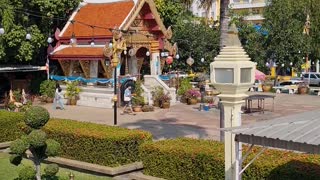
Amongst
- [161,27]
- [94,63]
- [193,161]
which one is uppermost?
[161,27]

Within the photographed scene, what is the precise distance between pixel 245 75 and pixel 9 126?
932cm

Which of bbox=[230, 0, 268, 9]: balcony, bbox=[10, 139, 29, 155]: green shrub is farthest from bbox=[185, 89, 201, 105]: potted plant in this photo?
bbox=[230, 0, 268, 9]: balcony

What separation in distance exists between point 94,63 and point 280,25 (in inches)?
733

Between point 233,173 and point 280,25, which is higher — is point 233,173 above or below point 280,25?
below

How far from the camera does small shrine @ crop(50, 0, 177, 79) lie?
29.2 meters

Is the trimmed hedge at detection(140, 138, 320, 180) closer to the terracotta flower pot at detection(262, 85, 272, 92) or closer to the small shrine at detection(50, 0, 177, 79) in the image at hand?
the small shrine at detection(50, 0, 177, 79)

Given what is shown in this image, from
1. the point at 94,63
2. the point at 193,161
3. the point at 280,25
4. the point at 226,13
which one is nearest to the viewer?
the point at 193,161

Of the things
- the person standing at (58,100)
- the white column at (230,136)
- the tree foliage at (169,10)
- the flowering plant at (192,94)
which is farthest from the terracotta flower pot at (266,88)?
the white column at (230,136)

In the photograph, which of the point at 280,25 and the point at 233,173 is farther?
the point at 280,25

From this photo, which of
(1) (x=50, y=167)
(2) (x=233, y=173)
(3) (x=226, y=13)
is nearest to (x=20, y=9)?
(3) (x=226, y=13)

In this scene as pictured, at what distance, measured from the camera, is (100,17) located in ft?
103

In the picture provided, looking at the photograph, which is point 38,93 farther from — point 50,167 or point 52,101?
point 50,167

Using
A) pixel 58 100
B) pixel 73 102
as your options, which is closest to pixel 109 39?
pixel 73 102

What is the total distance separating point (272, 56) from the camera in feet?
141
